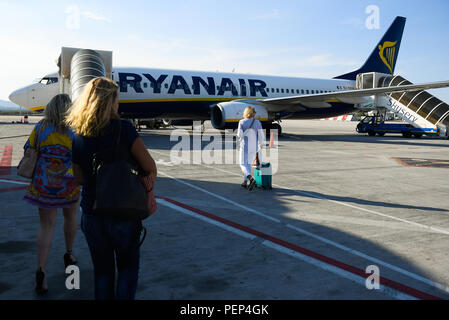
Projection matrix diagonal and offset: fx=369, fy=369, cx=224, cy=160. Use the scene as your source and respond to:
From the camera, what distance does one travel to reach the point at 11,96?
1919 cm

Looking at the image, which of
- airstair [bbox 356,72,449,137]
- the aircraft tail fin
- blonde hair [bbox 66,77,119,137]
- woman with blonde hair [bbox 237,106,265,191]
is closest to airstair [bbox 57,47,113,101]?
woman with blonde hair [bbox 237,106,265,191]

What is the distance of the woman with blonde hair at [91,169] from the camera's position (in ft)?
8.82

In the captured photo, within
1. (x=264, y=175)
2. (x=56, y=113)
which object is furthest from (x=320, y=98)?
(x=56, y=113)

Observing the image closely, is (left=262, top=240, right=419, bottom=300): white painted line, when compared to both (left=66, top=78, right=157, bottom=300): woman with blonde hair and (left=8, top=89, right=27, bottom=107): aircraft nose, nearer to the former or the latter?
(left=66, top=78, right=157, bottom=300): woman with blonde hair

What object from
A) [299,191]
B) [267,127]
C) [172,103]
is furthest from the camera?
[267,127]

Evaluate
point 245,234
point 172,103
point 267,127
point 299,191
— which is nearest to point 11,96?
point 172,103

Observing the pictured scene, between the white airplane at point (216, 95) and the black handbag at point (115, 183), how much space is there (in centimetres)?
1790

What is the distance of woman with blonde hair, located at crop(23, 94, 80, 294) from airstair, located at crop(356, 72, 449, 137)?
2657cm

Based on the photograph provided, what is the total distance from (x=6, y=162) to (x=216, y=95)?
1369 centimetres

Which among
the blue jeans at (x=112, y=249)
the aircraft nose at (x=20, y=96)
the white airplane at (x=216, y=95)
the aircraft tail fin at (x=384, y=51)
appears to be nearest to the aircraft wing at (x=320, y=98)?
the white airplane at (x=216, y=95)

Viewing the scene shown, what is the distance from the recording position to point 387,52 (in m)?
32.4

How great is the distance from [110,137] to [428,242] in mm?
4586

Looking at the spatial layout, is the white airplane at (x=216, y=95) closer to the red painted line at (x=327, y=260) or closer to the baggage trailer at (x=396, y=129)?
the baggage trailer at (x=396, y=129)
